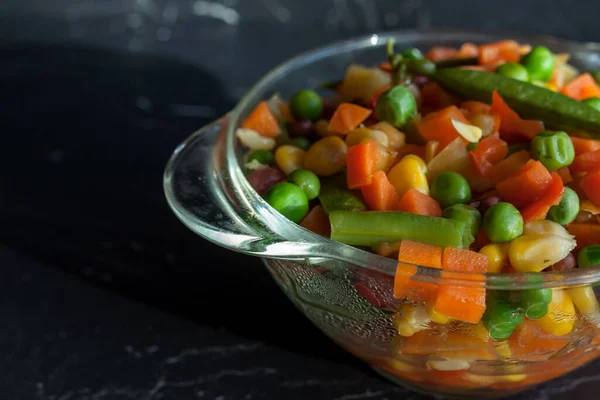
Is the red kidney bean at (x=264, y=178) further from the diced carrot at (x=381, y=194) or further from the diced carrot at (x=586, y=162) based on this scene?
the diced carrot at (x=586, y=162)

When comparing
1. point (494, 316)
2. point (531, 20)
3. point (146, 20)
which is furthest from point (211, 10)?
point (494, 316)

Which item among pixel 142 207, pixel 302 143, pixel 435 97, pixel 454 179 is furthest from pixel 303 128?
pixel 142 207

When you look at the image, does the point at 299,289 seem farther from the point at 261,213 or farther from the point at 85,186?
the point at 85,186

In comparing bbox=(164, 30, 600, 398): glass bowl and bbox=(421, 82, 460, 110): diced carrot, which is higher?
bbox=(421, 82, 460, 110): diced carrot

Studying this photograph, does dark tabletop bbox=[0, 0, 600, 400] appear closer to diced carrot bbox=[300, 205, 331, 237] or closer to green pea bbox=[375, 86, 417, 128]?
diced carrot bbox=[300, 205, 331, 237]

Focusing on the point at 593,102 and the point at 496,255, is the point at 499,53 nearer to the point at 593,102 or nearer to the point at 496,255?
the point at 593,102

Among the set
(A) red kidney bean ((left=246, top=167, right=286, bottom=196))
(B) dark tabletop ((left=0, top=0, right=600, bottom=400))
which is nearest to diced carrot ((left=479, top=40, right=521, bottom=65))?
(A) red kidney bean ((left=246, top=167, right=286, bottom=196))

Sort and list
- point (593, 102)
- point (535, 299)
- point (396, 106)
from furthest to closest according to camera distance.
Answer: point (593, 102), point (396, 106), point (535, 299)
